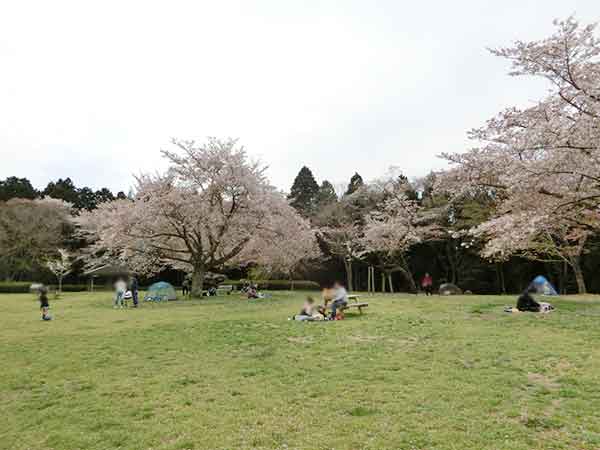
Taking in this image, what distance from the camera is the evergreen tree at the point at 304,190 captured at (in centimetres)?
4394

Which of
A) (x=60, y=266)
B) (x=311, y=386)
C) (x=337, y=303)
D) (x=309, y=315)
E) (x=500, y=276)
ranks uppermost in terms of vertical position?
(x=60, y=266)

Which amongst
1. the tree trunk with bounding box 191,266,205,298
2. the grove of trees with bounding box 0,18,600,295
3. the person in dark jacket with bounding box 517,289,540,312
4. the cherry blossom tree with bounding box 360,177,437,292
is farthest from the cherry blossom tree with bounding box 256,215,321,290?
the person in dark jacket with bounding box 517,289,540,312

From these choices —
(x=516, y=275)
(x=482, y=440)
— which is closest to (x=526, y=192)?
(x=482, y=440)

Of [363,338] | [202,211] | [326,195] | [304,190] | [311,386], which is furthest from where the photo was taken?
[304,190]

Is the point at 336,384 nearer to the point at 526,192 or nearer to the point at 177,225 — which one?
the point at 526,192

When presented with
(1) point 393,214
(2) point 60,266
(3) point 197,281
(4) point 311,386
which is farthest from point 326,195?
(4) point 311,386

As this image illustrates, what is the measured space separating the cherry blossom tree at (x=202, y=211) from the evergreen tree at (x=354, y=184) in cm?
1660

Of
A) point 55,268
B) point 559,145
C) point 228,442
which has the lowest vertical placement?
point 228,442

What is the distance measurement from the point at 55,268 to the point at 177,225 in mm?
19567

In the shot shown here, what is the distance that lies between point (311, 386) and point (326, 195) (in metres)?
36.9

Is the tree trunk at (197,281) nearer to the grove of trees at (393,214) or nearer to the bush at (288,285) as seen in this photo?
the grove of trees at (393,214)

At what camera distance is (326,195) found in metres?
42.5

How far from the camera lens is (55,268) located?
35625 mm

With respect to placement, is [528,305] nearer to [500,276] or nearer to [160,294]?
[160,294]
